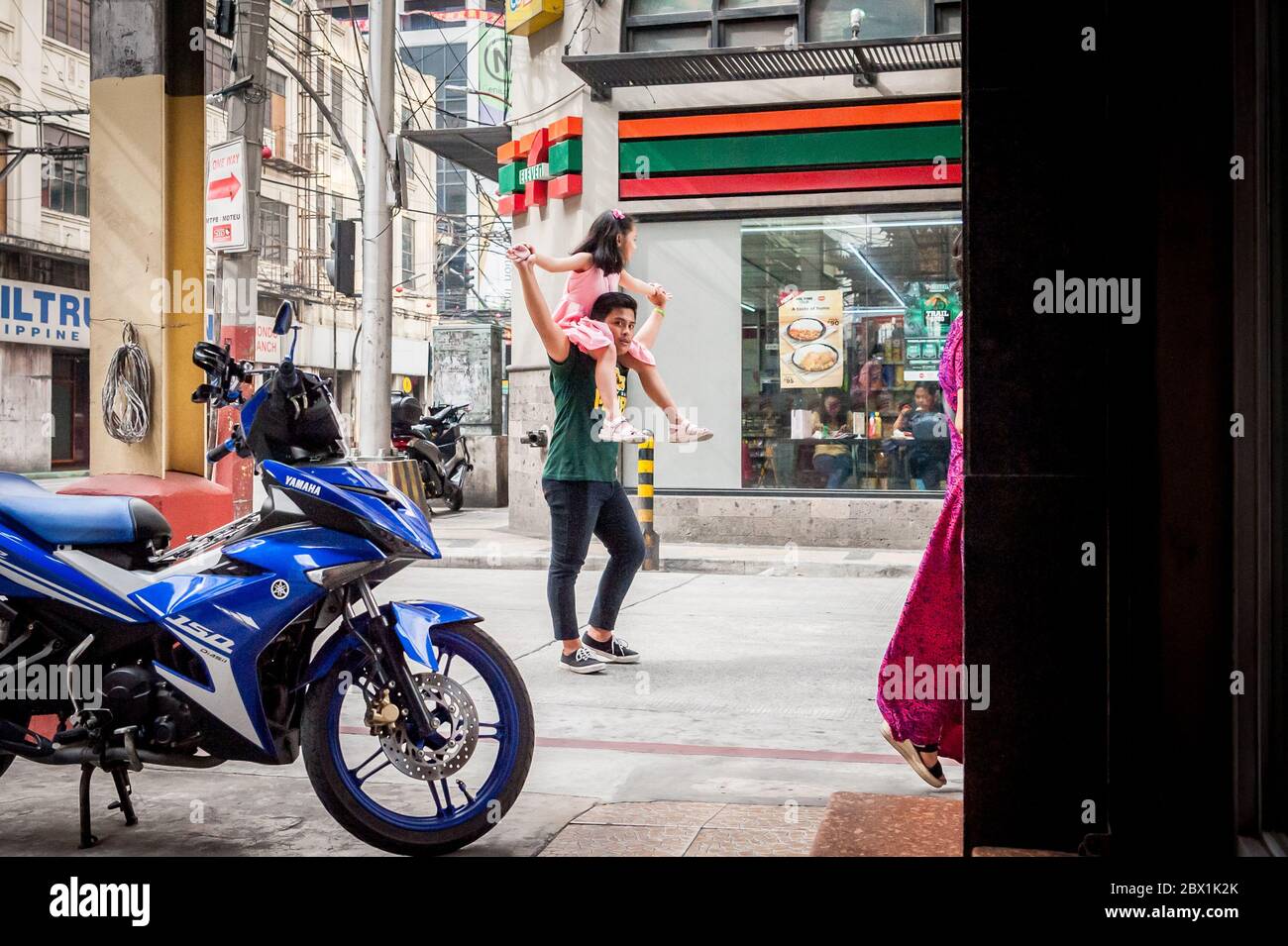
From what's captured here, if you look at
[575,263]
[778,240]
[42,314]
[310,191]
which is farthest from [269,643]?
[310,191]

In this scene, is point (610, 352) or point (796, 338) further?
point (796, 338)

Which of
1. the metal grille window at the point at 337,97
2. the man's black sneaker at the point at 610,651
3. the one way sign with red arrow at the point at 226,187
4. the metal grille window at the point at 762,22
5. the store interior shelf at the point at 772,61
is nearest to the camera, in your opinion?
the man's black sneaker at the point at 610,651

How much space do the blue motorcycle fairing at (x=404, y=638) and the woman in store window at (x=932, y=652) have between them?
1.45 m

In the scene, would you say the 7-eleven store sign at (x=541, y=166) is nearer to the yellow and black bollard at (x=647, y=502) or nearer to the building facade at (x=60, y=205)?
the yellow and black bollard at (x=647, y=502)

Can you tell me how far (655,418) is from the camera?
13547mm

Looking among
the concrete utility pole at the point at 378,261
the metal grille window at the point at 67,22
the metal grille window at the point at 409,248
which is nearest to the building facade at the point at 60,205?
the metal grille window at the point at 67,22

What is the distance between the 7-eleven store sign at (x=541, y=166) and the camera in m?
13.5

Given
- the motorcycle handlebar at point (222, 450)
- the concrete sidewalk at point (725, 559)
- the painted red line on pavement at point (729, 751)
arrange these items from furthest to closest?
1. the concrete sidewalk at point (725, 559)
2. the painted red line on pavement at point (729, 751)
3. the motorcycle handlebar at point (222, 450)

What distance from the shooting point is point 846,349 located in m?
13.2

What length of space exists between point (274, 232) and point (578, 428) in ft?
104
